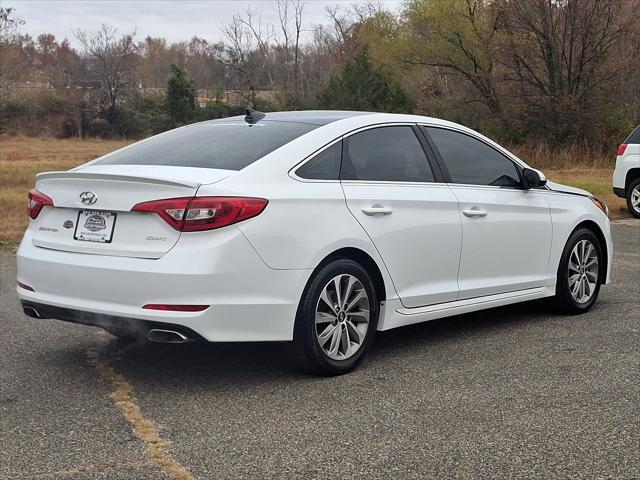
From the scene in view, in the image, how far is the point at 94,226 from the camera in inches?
184

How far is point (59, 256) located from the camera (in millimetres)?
4754

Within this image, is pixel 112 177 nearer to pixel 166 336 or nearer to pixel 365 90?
pixel 166 336

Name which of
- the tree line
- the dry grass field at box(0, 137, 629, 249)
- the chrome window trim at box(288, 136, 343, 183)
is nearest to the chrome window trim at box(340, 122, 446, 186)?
the chrome window trim at box(288, 136, 343, 183)

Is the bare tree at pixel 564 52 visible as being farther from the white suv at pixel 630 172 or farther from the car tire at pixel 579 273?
the car tire at pixel 579 273

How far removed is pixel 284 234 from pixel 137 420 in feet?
3.92

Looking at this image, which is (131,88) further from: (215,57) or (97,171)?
(97,171)

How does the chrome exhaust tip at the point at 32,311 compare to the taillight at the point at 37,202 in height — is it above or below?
below

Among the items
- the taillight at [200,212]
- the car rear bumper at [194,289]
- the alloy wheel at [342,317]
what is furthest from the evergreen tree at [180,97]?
the taillight at [200,212]

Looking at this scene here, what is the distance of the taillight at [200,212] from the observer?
4410 mm

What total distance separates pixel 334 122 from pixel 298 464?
238cm

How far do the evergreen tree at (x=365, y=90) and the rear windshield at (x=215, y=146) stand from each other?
38.0m

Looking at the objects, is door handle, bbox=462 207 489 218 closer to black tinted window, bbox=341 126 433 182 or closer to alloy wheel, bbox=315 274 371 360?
black tinted window, bbox=341 126 433 182

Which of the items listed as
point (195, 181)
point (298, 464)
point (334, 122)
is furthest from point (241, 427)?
point (334, 122)

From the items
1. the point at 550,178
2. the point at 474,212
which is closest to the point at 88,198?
the point at 474,212
